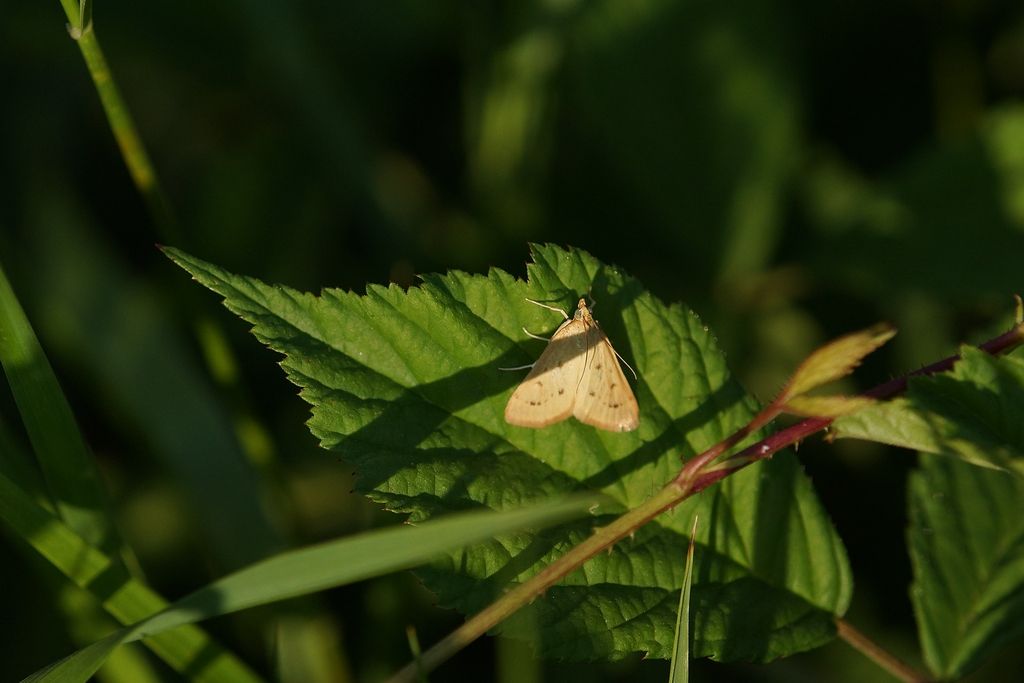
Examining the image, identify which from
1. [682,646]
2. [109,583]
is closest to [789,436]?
[682,646]

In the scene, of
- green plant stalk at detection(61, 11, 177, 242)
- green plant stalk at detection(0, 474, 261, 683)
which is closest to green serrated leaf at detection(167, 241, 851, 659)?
green plant stalk at detection(0, 474, 261, 683)

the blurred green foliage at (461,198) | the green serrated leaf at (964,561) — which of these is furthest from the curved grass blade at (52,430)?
the green serrated leaf at (964,561)

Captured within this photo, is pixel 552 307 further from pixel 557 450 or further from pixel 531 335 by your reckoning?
pixel 557 450

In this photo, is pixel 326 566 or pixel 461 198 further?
pixel 461 198

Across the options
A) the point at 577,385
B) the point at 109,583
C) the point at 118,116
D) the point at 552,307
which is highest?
the point at 118,116

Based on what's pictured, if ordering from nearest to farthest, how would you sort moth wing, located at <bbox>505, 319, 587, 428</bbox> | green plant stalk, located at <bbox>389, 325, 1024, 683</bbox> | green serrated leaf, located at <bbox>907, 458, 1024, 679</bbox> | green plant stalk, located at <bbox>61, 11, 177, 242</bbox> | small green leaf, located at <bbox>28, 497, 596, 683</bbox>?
small green leaf, located at <bbox>28, 497, 596, 683</bbox>
green plant stalk, located at <bbox>389, 325, 1024, 683</bbox>
moth wing, located at <bbox>505, 319, 587, 428</bbox>
green plant stalk, located at <bbox>61, 11, 177, 242</bbox>
green serrated leaf, located at <bbox>907, 458, 1024, 679</bbox>

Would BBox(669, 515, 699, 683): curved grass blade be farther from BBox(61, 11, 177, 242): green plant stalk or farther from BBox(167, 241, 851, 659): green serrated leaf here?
BBox(61, 11, 177, 242): green plant stalk
